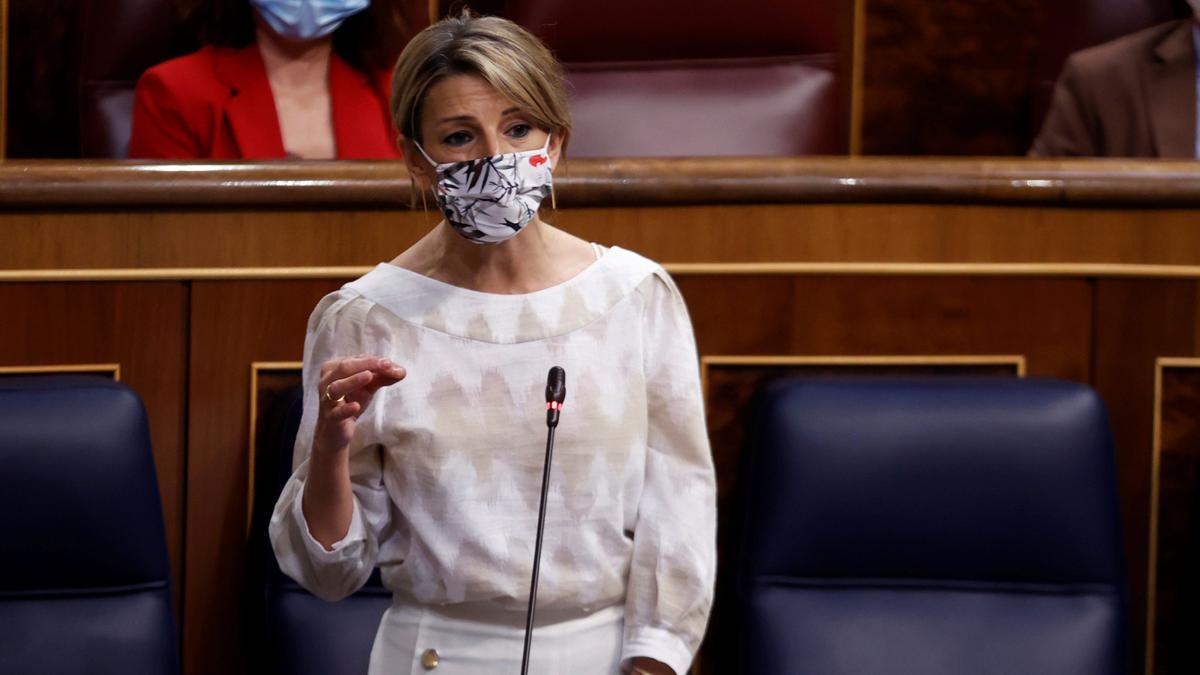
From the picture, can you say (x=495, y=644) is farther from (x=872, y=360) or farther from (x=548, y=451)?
(x=872, y=360)

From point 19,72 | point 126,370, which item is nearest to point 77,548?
point 126,370

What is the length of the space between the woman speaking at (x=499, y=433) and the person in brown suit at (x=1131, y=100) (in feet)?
2.31

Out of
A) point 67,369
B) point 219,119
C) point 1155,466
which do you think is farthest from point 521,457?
point 219,119

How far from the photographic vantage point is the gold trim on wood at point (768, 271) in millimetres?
935

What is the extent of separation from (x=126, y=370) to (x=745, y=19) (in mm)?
685

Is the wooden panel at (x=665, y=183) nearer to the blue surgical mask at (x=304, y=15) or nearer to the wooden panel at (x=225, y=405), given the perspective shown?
the wooden panel at (x=225, y=405)

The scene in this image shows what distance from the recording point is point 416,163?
0.65 meters

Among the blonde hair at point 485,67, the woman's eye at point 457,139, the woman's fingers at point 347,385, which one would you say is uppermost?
the blonde hair at point 485,67

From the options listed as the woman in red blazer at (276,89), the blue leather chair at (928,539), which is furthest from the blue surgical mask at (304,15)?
the blue leather chair at (928,539)

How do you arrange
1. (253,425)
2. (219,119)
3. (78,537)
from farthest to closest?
(219,119) → (253,425) → (78,537)

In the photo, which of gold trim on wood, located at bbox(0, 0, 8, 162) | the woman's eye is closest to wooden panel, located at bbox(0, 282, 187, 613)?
the woman's eye

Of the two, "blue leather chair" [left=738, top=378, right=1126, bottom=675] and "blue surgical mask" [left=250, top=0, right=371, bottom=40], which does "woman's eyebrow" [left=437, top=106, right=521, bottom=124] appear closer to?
"blue leather chair" [left=738, top=378, right=1126, bottom=675]

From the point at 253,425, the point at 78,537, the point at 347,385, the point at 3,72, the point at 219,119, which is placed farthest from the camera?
the point at 3,72

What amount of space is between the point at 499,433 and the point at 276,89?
670 mm
